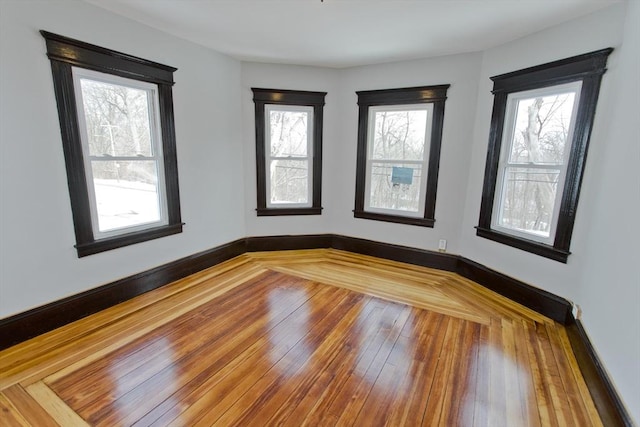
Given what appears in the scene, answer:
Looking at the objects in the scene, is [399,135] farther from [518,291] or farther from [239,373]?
[239,373]

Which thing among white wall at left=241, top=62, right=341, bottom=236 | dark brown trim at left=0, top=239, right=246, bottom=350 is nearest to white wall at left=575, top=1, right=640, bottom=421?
white wall at left=241, top=62, right=341, bottom=236

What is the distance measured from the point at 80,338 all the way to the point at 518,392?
10.1ft

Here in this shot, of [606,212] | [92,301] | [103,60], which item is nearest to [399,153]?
[606,212]

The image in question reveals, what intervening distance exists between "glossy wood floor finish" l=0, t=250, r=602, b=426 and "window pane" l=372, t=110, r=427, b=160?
1792 millimetres

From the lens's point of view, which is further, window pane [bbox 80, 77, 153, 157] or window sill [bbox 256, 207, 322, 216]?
window sill [bbox 256, 207, 322, 216]

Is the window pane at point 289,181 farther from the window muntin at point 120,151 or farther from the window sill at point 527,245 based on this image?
the window sill at point 527,245

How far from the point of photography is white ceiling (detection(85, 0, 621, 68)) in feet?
7.57

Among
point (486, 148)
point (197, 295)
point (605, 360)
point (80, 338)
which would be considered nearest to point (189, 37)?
point (197, 295)

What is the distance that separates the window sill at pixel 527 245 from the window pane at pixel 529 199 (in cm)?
12

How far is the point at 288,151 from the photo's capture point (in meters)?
4.16

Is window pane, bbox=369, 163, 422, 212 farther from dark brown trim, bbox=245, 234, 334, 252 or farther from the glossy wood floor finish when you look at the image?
the glossy wood floor finish

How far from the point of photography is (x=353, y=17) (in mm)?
2531

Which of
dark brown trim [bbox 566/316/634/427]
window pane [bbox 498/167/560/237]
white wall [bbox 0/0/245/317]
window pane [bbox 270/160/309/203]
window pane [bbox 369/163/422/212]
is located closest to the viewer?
dark brown trim [bbox 566/316/634/427]

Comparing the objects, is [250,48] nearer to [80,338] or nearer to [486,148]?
[486,148]
